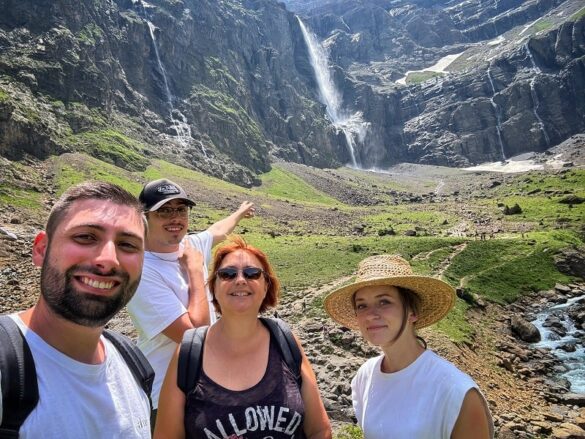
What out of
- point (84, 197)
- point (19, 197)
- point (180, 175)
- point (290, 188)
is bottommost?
point (84, 197)

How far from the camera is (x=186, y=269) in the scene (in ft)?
19.9

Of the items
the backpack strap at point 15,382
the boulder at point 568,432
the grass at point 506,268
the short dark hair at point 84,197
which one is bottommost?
the boulder at point 568,432

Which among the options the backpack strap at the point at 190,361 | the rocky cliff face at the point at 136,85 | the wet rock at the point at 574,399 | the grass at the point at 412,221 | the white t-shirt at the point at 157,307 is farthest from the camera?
the rocky cliff face at the point at 136,85

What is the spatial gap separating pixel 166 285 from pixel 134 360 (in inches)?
69.8

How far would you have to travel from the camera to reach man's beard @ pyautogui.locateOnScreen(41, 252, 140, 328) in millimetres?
3268

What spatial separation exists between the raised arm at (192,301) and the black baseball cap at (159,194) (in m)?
0.76

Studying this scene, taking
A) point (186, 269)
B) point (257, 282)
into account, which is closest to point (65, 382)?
point (257, 282)

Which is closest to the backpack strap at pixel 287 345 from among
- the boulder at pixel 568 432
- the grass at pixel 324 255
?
the boulder at pixel 568 432

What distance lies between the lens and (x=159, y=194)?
614 cm

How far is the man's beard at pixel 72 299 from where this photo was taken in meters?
3.27

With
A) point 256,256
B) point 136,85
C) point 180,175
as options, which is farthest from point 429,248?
point 136,85

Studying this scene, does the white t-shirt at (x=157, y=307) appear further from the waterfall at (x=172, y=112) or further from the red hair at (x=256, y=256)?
the waterfall at (x=172, y=112)

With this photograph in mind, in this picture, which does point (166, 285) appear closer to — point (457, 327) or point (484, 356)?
point (484, 356)

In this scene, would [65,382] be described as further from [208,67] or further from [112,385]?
[208,67]
